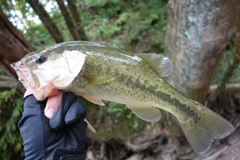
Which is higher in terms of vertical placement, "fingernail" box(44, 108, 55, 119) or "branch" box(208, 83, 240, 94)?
"fingernail" box(44, 108, 55, 119)

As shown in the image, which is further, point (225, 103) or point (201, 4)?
point (225, 103)

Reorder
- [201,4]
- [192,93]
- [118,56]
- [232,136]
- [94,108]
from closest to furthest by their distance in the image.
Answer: [118,56] → [201,4] → [192,93] → [232,136] → [94,108]

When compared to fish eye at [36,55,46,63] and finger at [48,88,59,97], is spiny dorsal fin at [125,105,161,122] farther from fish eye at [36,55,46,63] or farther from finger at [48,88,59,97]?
fish eye at [36,55,46,63]

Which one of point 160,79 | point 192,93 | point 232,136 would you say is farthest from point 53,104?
point 232,136

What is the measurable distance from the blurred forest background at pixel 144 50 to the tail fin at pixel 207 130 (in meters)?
1.07

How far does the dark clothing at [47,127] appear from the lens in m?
1.63

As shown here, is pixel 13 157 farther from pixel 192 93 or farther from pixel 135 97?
pixel 135 97

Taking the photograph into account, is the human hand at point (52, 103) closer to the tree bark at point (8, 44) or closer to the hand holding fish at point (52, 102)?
the hand holding fish at point (52, 102)

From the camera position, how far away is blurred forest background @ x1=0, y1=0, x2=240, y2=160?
8.64 feet

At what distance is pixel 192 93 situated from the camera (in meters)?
3.21

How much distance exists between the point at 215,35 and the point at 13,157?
3.16m

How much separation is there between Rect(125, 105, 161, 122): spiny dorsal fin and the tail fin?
231 mm

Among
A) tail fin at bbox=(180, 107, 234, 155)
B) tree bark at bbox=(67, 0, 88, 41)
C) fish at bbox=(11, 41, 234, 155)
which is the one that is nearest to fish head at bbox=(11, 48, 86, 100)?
fish at bbox=(11, 41, 234, 155)

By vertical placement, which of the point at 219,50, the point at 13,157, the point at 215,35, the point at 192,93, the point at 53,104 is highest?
the point at 53,104
